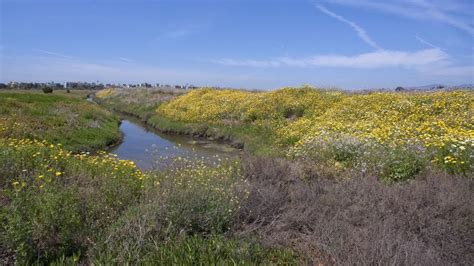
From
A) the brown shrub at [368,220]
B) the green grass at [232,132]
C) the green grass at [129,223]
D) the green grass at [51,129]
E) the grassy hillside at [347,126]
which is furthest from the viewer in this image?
the green grass at [232,132]

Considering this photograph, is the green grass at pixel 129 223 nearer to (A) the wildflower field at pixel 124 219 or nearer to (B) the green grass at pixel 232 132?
(A) the wildflower field at pixel 124 219

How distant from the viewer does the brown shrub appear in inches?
154

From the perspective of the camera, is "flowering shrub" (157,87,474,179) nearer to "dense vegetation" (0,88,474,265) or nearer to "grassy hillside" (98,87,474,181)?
"grassy hillside" (98,87,474,181)

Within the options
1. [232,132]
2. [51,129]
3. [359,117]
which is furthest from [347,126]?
[51,129]

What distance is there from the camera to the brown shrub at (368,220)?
3906 millimetres

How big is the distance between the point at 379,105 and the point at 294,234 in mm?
11964

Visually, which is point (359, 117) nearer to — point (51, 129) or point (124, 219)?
point (124, 219)

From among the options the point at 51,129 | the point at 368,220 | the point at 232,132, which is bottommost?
the point at 232,132

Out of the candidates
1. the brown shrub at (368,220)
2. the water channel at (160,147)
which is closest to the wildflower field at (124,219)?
the brown shrub at (368,220)

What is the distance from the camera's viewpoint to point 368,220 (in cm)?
468

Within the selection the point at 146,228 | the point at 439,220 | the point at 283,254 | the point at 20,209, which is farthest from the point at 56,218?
the point at 439,220

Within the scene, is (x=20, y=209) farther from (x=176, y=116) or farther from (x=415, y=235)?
(x=176, y=116)

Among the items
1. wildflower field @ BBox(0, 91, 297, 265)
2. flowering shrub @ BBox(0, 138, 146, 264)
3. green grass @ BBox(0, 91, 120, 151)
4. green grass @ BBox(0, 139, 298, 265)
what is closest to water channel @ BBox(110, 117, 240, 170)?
green grass @ BBox(0, 91, 120, 151)

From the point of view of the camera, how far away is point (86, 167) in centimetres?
683
